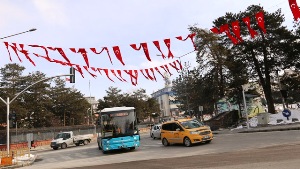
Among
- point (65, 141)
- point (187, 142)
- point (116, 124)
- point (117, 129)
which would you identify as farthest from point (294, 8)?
point (65, 141)

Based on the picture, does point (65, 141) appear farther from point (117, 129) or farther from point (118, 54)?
point (118, 54)

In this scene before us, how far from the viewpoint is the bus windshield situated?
1941cm

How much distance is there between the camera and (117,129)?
19469 millimetres

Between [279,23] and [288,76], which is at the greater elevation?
[279,23]

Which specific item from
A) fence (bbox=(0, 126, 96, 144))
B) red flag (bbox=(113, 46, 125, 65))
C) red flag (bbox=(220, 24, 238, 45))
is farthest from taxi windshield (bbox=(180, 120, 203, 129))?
fence (bbox=(0, 126, 96, 144))

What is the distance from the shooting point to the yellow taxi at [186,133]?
18.9 m

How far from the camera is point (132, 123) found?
1978 centimetres

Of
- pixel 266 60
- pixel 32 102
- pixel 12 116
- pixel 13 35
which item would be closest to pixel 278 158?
pixel 13 35

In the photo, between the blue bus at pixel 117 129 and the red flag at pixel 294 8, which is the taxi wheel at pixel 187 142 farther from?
the red flag at pixel 294 8

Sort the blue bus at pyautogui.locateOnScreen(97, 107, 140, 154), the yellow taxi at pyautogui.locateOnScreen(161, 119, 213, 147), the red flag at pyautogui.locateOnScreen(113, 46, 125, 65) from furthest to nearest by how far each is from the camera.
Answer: the blue bus at pyautogui.locateOnScreen(97, 107, 140, 154), the yellow taxi at pyautogui.locateOnScreen(161, 119, 213, 147), the red flag at pyautogui.locateOnScreen(113, 46, 125, 65)

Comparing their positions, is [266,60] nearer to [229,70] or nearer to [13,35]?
[229,70]

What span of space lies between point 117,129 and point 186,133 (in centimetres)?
454

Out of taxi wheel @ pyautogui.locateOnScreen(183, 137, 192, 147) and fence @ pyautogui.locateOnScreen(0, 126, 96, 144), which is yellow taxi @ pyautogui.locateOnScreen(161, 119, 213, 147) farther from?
fence @ pyautogui.locateOnScreen(0, 126, 96, 144)

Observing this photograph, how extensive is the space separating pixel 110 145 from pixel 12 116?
8741 millimetres
